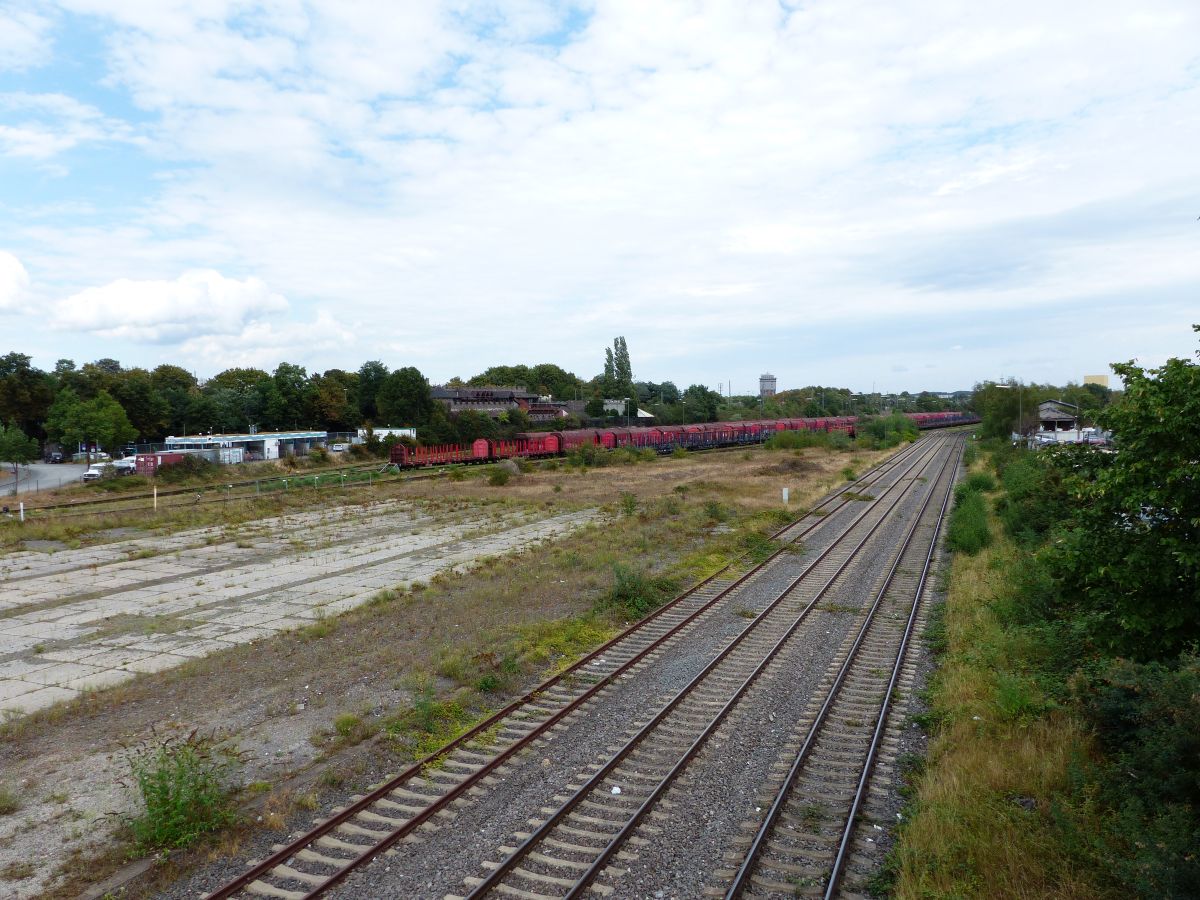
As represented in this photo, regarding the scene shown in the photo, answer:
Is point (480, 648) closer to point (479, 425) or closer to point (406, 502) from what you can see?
point (406, 502)

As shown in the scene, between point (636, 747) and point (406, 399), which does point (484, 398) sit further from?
point (636, 747)

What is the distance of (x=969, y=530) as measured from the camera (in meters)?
23.6

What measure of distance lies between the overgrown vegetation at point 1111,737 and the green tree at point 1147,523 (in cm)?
→ 2

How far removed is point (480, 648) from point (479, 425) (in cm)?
6149

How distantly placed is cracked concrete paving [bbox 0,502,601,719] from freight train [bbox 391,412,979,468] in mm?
26603

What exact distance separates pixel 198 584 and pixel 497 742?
15.1 meters

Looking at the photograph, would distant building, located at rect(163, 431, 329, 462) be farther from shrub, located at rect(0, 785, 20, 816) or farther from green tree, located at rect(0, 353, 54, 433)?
shrub, located at rect(0, 785, 20, 816)

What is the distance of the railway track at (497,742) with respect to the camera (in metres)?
→ 7.13

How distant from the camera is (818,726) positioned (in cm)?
1031

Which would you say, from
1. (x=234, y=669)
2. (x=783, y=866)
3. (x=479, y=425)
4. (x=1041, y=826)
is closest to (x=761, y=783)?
(x=783, y=866)

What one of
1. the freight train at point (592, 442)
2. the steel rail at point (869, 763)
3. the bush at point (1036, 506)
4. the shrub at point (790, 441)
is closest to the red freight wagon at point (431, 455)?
the freight train at point (592, 442)

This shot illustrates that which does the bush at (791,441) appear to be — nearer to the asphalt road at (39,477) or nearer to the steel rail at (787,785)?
the asphalt road at (39,477)

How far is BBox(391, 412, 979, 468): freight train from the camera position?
2440 inches

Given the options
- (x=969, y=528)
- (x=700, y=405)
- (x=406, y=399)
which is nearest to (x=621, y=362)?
(x=700, y=405)
